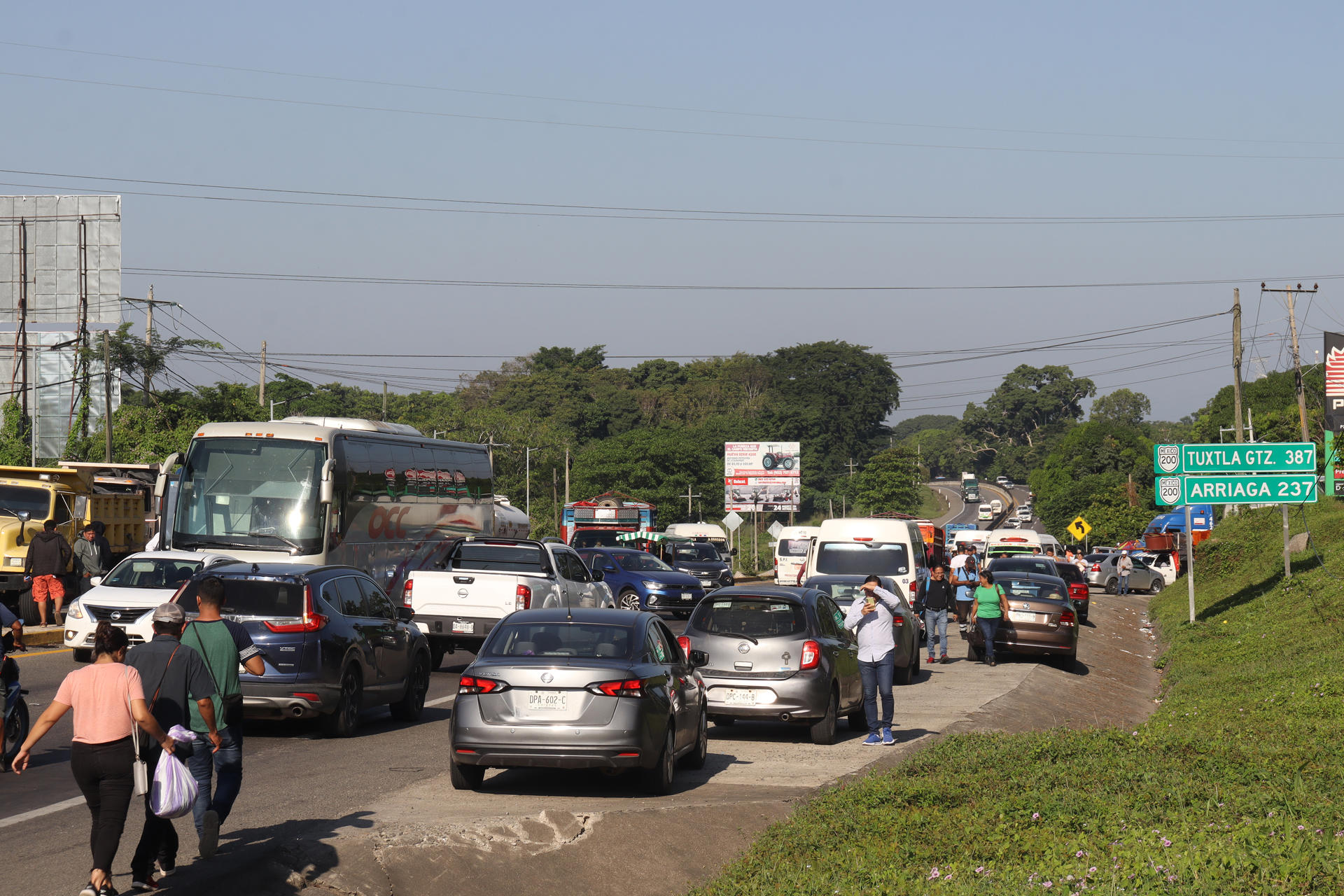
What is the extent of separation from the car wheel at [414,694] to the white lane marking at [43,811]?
5073 millimetres

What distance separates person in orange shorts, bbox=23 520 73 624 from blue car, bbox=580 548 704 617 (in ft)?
41.8

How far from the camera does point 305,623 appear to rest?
1300 cm

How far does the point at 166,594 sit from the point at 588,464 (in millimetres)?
76427

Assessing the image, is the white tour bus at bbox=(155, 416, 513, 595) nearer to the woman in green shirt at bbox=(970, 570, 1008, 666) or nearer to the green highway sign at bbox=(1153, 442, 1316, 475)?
the woman in green shirt at bbox=(970, 570, 1008, 666)

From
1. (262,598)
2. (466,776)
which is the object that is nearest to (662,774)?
(466,776)

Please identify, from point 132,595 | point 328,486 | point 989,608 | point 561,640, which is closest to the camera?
point 561,640

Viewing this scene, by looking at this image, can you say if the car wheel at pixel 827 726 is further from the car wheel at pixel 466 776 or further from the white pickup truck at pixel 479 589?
the white pickup truck at pixel 479 589

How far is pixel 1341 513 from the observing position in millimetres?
35469

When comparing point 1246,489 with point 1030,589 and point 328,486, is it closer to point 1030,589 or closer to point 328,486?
point 1030,589

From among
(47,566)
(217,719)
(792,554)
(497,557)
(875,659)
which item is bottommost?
(875,659)

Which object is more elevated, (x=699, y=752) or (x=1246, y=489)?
(x=1246, y=489)

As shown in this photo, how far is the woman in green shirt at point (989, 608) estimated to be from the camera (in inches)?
882

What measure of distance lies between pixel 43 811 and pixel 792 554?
2664 centimetres

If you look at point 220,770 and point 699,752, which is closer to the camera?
point 220,770
